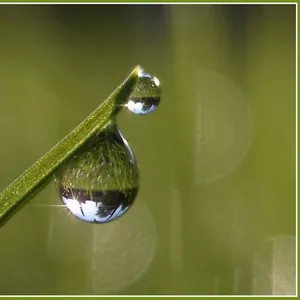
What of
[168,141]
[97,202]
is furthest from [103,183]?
[168,141]

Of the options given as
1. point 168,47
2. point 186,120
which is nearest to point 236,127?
point 186,120

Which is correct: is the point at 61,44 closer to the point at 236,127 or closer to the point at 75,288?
the point at 236,127

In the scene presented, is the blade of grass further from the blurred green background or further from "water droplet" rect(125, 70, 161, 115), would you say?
the blurred green background

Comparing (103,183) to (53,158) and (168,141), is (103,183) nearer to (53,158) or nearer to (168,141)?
(53,158)

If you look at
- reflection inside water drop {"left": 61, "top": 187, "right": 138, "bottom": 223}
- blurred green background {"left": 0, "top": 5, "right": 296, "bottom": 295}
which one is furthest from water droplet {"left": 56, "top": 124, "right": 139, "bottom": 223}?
blurred green background {"left": 0, "top": 5, "right": 296, "bottom": 295}

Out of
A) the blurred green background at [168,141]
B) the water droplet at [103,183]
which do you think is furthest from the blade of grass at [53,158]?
the blurred green background at [168,141]

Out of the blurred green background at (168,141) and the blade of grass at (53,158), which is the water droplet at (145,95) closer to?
the blade of grass at (53,158)

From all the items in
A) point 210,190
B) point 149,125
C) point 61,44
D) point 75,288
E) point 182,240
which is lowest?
point 75,288
